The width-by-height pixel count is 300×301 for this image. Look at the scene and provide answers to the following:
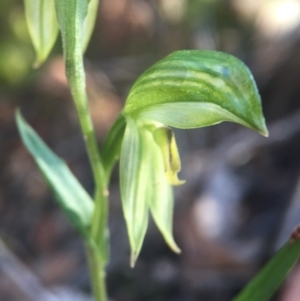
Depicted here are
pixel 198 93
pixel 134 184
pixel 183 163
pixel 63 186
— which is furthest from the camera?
pixel 183 163

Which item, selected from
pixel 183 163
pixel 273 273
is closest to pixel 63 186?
pixel 273 273

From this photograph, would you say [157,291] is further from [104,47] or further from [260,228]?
[104,47]

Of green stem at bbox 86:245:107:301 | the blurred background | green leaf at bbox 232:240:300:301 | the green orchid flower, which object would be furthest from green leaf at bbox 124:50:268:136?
the blurred background

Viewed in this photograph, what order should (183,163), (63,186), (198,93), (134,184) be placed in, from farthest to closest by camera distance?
(183,163) → (63,186) → (134,184) → (198,93)

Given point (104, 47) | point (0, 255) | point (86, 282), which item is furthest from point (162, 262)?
point (104, 47)

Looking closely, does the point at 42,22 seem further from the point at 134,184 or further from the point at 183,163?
the point at 183,163

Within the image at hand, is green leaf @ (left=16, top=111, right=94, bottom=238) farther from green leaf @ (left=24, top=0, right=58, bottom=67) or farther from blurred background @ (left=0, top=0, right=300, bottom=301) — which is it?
blurred background @ (left=0, top=0, right=300, bottom=301)
